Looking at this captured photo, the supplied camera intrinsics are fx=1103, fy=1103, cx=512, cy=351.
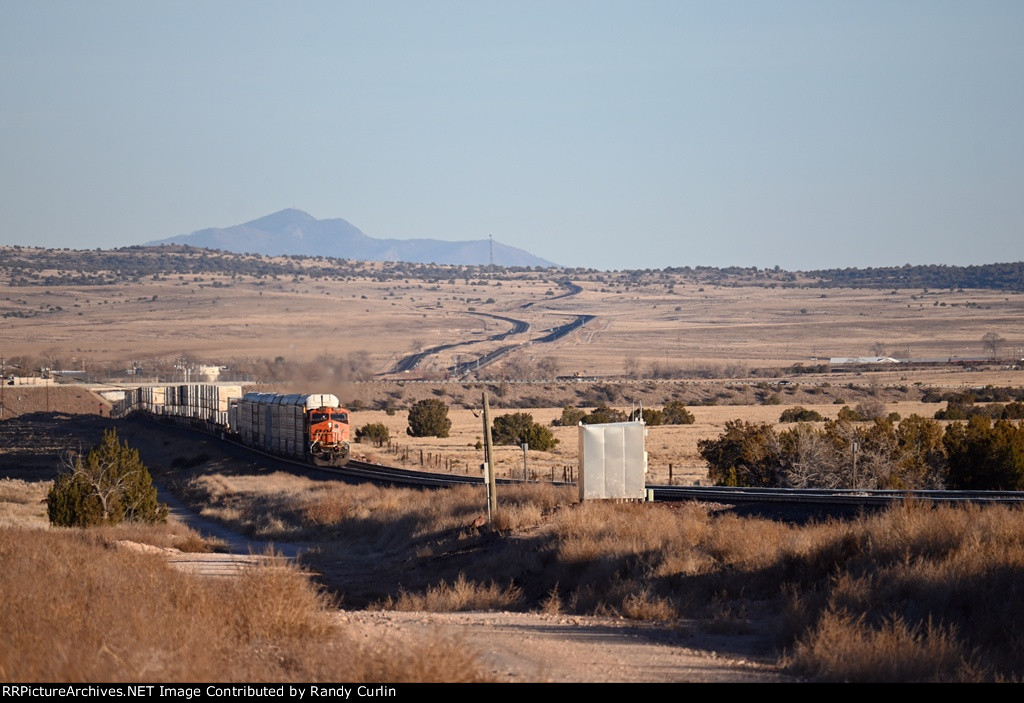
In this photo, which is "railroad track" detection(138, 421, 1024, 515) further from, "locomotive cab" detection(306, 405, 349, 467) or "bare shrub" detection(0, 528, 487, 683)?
"locomotive cab" detection(306, 405, 349, 467)

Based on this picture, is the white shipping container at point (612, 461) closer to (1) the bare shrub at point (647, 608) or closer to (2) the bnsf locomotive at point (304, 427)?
(1) the bare shrub at point (647, 608)

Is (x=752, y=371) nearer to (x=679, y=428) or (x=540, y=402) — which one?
(x=540, y=402)

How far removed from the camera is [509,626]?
587 inches

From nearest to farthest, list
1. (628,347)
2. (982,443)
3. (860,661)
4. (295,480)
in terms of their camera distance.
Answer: (860,661)
(982,443)
(295,480)
(628,347)

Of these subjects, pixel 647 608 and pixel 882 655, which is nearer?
pixel 882 655

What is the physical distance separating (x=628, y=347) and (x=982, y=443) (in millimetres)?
137159

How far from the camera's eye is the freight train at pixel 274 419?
5091cm

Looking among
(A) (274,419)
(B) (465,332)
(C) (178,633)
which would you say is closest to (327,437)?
(A) (274,419)

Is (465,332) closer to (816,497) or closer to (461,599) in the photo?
(816,497)

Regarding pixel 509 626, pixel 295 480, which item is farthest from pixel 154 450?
pixel 509 626

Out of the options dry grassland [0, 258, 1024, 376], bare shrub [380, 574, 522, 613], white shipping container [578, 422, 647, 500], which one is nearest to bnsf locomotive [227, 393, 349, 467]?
white shipping container [578, 422, 647, 500]

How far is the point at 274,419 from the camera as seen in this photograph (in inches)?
2286

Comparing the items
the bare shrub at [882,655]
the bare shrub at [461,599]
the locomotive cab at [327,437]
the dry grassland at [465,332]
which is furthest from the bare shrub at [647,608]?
the dry grassland at [465,332]

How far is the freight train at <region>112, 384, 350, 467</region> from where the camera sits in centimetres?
5091
